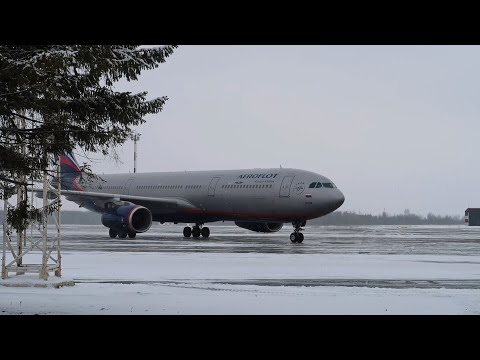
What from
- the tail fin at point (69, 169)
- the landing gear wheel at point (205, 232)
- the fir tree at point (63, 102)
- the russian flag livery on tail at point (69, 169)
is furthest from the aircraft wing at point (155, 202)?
the fir tree at point (63, 102)

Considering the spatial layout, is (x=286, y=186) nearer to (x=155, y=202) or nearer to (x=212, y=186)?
(x=212, y=186)

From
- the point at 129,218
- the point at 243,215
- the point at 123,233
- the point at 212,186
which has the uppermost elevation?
the point at 212,186

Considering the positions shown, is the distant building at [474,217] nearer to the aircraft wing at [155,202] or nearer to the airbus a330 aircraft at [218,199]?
the airbus a330 aircraft at [218,199]

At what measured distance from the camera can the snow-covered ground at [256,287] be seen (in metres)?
11.3

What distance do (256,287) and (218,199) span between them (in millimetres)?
24804

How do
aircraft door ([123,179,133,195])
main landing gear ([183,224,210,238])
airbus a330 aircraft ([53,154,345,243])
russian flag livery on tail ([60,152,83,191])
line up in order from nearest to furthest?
russian flag livery on tail ([60,152,83,191]) < airbus a330 aircraft ([53,154,345,243]) < main landing gear ([183,224,210,238]) < aircraft door ([123,179,133,195])

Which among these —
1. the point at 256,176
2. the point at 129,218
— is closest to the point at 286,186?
the point at 256,176

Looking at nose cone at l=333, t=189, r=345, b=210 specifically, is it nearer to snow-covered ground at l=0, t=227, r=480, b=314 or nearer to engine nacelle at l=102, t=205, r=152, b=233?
engine nacelle at l=102, t=205, r=152, b=233

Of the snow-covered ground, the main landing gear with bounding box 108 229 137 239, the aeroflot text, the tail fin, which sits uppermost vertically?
the aeroflot text

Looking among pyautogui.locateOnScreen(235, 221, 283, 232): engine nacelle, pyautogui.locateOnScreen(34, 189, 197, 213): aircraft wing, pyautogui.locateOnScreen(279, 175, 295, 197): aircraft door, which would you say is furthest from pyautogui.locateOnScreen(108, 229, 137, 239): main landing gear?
pyautogui.locateOnScreen(279, 175, 295, 197): aircraft door

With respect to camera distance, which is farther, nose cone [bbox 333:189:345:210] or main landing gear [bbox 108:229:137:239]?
main landing gear [bbox 108:229:137:239]

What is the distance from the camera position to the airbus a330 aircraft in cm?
3484

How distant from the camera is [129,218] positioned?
37.1 meters
